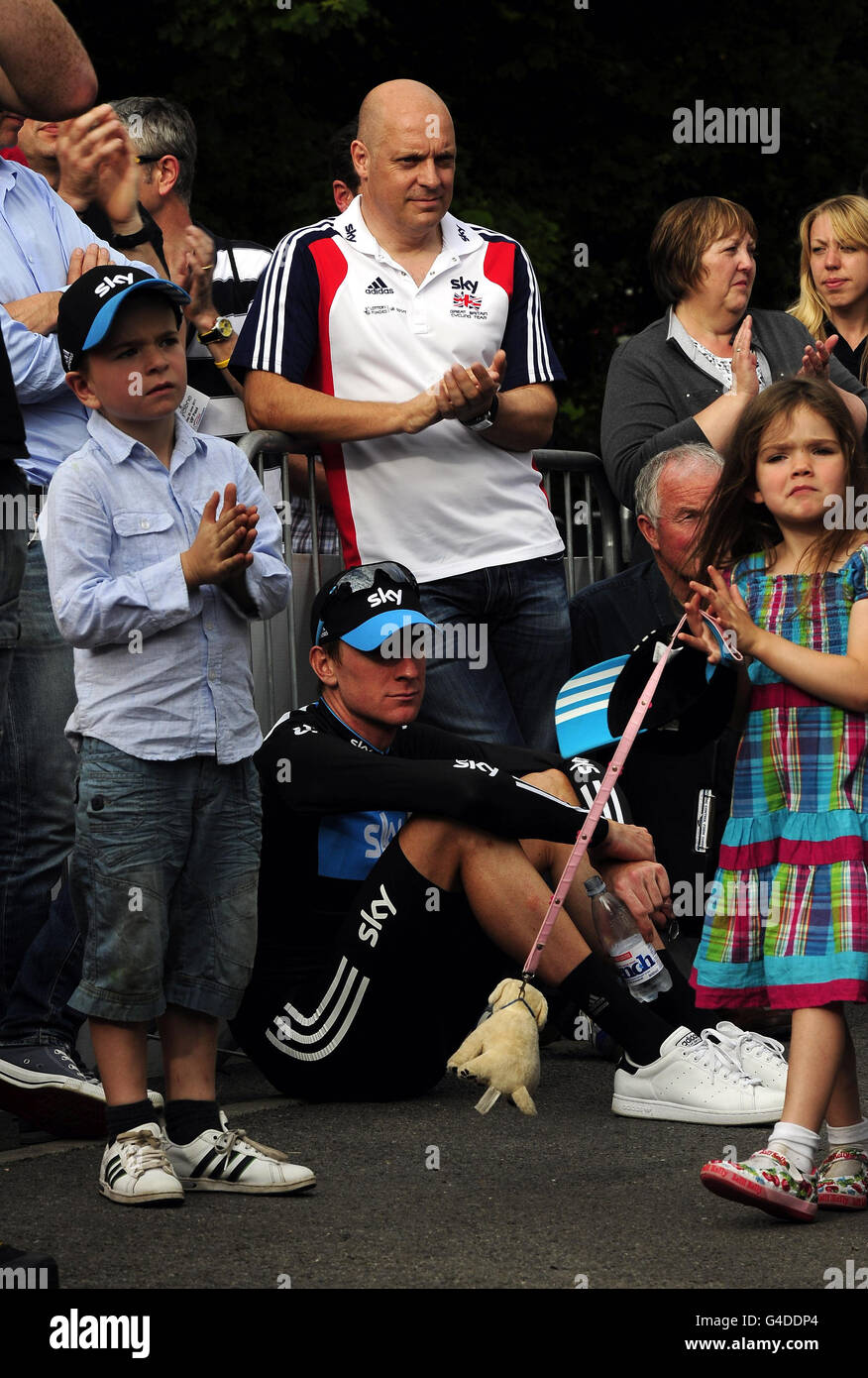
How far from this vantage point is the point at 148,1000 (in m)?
3.98

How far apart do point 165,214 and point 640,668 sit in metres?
2.52

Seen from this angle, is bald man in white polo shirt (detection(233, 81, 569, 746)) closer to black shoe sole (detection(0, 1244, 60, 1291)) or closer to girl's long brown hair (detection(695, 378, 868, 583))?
girl's long brown hair (detection(695, 378, 868, 583))

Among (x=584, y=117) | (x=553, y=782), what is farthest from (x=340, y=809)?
(x=584, y=117)

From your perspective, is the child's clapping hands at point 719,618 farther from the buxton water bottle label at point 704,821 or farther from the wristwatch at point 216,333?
the wristwatch at point 216,333

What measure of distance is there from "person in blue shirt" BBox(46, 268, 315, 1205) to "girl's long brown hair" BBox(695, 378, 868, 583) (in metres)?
0.89

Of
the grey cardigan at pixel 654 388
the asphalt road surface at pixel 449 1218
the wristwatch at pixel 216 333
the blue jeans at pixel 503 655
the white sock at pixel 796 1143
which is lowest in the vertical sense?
the asphalt road surface at pixel 449 1218

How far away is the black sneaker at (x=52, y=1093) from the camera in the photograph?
4461 mm

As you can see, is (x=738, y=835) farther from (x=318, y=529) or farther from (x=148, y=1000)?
(x=318, y=529)

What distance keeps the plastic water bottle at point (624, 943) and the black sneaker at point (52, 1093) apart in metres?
1.14

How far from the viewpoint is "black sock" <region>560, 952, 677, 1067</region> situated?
469 centimetres

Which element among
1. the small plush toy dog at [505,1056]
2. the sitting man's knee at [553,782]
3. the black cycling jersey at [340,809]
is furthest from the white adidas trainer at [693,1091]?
the sitting man's knee at [553,782]

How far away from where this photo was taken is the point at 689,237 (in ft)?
21.0

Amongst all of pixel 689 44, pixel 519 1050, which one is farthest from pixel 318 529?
pixel 689 44

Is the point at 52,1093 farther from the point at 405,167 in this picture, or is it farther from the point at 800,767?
the point at 405,167
